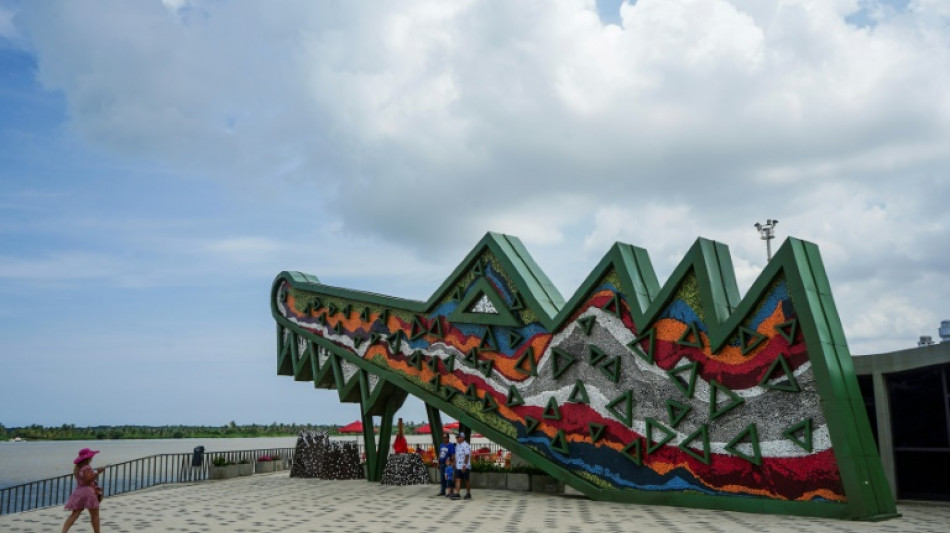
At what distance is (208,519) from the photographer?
16688 millimetres

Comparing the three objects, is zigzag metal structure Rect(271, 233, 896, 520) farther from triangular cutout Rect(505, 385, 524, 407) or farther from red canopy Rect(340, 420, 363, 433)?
red canopy Rect(340, 420, 363, 433)

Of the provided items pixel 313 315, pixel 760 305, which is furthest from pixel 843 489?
pixel 313 315

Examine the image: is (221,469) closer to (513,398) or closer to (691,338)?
(513,398)

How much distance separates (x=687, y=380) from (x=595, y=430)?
9.51 feet

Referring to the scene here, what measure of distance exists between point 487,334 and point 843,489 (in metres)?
10.3

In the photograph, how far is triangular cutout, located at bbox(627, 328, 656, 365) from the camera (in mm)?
18828

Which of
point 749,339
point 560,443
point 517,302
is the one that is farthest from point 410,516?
point 749,339

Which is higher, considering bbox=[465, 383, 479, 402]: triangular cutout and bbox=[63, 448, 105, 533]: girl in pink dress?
bbox=[465, 383, 479, 402]: triangular cutout

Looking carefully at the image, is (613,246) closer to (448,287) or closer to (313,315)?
(448,287)

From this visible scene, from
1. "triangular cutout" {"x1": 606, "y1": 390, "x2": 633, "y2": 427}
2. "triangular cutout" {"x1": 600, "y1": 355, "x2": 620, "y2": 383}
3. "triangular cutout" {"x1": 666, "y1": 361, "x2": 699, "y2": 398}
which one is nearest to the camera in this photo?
"triangular cutout" {"x1": 666, "y1": 361, "x2": 699, "y2": 398}

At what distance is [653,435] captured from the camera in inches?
736

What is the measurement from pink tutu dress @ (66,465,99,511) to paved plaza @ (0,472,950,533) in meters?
1.71

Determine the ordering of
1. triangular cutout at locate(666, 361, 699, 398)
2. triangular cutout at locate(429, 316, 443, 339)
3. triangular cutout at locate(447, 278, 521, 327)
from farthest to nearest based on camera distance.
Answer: triangular cutout at locate(429, 316, 443, 339) < triangular cutout at locate(447, 278, 521, 327) < triangular cutout at locate(666, 361, 699, 398)

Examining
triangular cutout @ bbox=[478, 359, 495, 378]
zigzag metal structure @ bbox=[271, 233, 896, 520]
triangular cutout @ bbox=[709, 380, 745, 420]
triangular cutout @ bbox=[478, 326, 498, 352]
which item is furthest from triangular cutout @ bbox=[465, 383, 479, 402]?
triangular cutout @ bbox=[709, 380, 745, 420]
